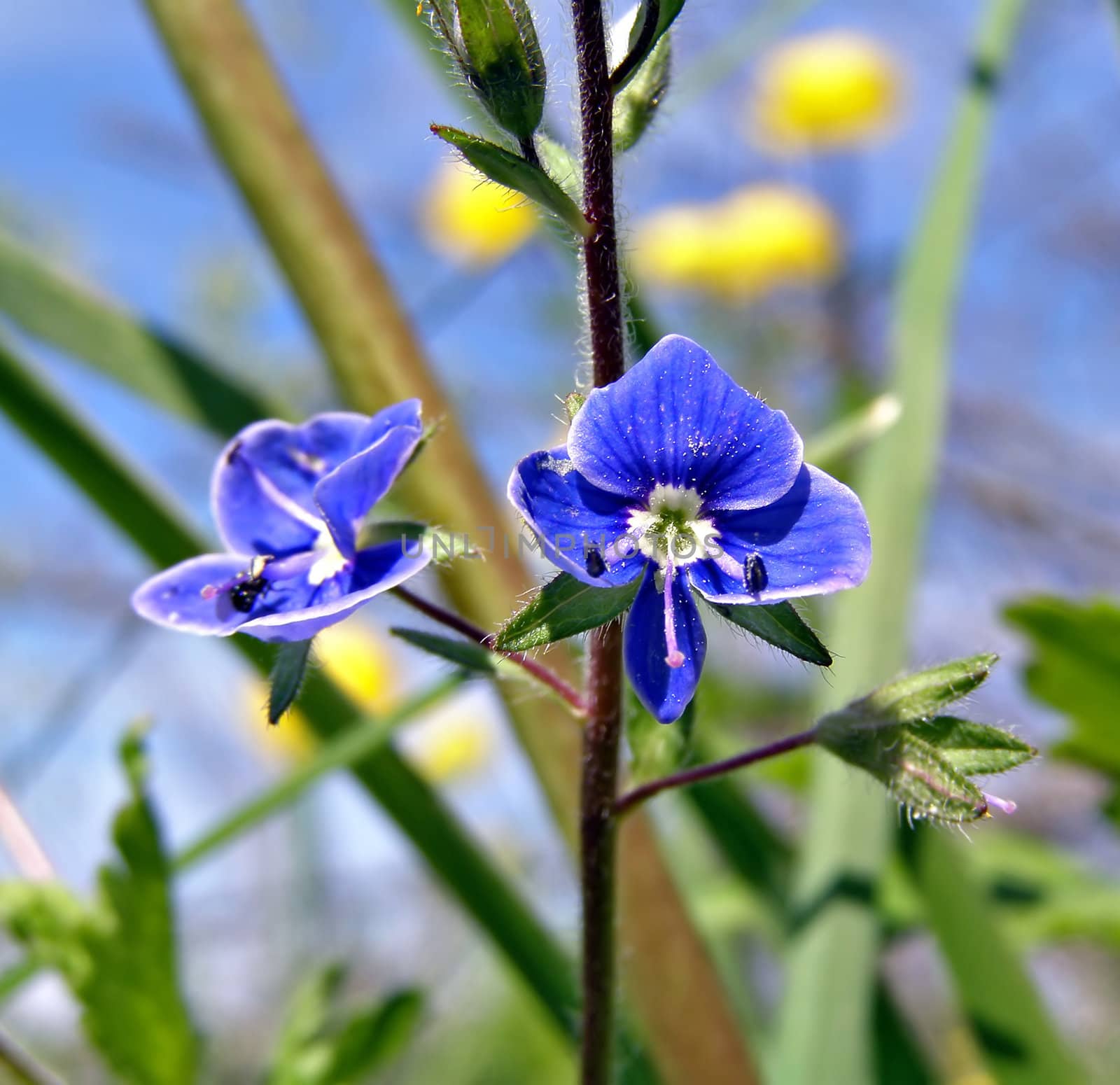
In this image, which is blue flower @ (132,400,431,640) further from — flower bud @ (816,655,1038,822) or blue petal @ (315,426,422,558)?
flower bud @ (816,655,1038,822)

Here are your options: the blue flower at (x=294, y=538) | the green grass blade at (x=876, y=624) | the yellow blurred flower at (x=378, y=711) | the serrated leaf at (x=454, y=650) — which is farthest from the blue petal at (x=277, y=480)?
the yellow blurred flower at (x=378, y=711)

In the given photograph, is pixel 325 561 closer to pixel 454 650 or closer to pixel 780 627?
pixel 454 650

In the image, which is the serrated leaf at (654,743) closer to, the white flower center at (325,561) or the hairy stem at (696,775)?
the hairy stem at (696,775)

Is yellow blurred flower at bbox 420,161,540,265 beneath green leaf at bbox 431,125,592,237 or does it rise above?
above

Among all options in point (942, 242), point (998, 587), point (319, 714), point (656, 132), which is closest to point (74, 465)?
point (319, 714)

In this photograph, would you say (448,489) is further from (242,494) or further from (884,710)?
(884,710)

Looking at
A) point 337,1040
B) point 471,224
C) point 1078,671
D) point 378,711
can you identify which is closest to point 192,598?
point 337,1040

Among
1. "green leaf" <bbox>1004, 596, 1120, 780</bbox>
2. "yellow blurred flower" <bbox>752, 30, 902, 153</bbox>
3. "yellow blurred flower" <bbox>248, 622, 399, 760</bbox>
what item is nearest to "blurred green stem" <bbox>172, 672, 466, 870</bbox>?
"green leaf" <bbox>1004, 596, 1120, 780</bbox>
